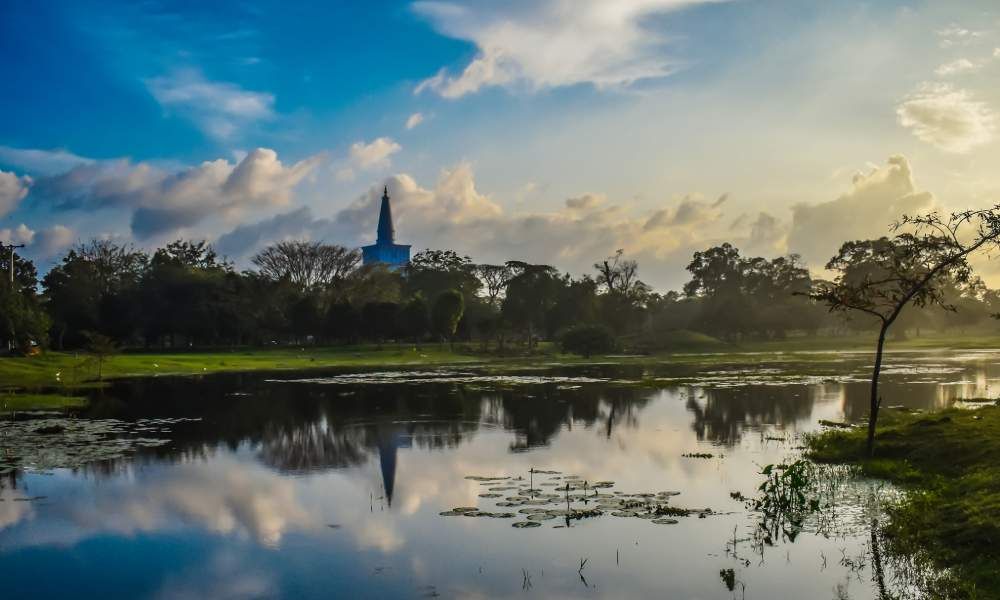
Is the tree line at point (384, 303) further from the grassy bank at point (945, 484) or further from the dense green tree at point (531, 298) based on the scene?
the grassy bank at point (945, 484)

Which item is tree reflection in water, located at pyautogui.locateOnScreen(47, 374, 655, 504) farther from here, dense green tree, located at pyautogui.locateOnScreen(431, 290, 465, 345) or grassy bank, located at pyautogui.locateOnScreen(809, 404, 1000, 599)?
dense green tree, located at pyautogui.locateOnScreen(431, 290, 465, 345)

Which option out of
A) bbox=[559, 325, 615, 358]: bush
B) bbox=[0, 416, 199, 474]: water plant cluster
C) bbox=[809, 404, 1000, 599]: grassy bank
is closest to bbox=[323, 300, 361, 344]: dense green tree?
bbox=[559, 325, 615, 358]: bush

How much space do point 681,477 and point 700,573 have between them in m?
8.31

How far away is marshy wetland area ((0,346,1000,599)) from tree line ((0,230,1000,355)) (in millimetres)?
67361

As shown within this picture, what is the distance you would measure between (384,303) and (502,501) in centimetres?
9360

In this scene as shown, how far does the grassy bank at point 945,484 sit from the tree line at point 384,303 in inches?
2973

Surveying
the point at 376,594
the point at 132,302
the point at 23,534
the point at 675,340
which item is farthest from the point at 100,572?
the point at 675,340

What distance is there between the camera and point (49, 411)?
1563 inches

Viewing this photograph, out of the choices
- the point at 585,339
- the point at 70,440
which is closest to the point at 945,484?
the point at 70,440

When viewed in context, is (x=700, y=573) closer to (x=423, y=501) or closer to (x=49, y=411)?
(x=423, y=501)

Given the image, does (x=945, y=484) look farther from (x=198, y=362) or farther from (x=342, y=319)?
(x=342, y=319)

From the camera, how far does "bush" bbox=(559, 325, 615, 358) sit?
327ft

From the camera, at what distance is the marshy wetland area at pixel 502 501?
1357 centimetres

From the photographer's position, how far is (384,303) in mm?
111375
